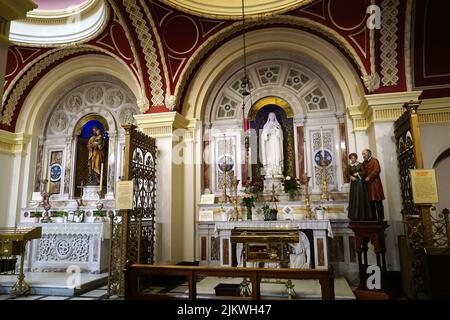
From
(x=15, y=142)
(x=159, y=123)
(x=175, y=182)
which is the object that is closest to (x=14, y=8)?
(x=159, y=123)

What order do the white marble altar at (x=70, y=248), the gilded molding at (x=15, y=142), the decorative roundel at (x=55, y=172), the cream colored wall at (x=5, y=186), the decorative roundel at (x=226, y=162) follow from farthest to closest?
1. the decorative roundel at (x=55, y=172)
2. the gilded molding at (x=15, y=142)
3. the cream colored wall at (x=5, y=186)
4. the decorative roundel at (x=226, y=162)
5. the white marble altar at (x=70, y=248)

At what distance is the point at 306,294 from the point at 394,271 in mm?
2270

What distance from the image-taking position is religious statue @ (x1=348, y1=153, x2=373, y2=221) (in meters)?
6.59

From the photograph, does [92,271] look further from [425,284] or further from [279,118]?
[425,284]

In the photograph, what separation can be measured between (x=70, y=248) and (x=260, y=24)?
7408mm

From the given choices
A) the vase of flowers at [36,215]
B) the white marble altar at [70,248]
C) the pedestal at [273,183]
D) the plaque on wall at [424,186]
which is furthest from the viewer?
the vase of flowers at [36,215]

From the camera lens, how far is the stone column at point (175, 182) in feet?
26.4

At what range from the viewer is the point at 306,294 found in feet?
19.9

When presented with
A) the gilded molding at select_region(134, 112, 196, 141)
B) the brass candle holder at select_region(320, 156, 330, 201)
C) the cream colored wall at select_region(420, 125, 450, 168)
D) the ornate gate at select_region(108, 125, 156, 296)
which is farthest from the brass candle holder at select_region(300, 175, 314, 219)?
the ornate gate at select_region(108, 125, 156, 296)

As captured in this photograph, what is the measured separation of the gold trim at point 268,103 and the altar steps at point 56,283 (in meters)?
5.49

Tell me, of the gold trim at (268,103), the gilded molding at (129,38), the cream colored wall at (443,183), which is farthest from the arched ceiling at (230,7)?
the cream colored wall at (443,183)

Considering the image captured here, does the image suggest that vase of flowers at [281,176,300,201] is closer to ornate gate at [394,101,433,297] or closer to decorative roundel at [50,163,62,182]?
ornate gate at [394,101,433,297]

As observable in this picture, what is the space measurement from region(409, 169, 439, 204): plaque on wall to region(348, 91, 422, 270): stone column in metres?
1.26

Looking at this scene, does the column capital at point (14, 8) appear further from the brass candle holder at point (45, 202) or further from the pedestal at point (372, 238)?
the brass candle holder at point (45, 202)
